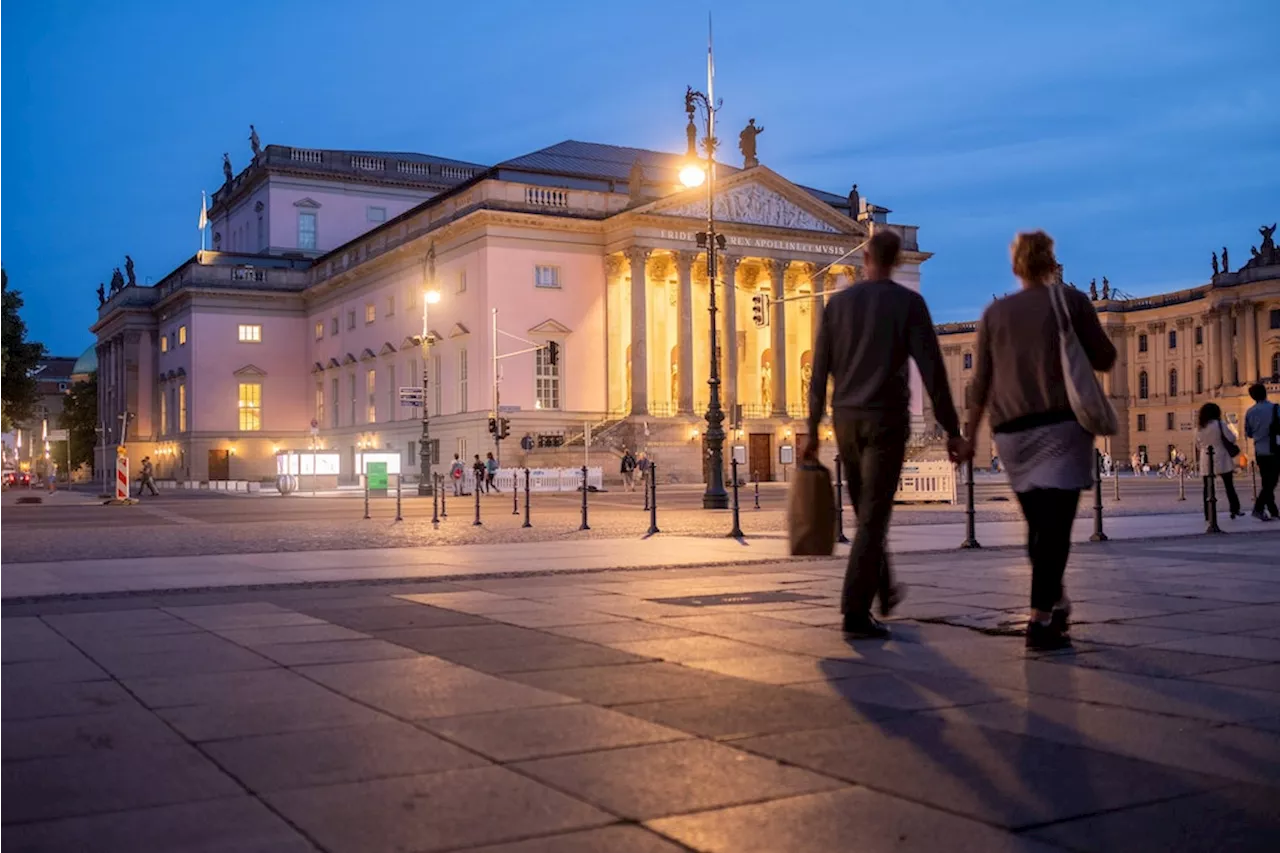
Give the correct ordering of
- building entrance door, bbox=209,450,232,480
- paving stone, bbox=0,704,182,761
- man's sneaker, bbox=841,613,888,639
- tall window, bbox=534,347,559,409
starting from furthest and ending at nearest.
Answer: building entrance door, bbox=209,450,232,480, tall window, bbox=534,347,559,409, man's sneaker, bbox=841,613,888,639, paving stone, bbox=0,704,182,761

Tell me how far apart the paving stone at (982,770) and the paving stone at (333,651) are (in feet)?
9.79

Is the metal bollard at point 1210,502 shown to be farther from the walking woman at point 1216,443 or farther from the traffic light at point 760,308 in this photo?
the traffic light at point 760,308

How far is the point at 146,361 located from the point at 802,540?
4019 inches

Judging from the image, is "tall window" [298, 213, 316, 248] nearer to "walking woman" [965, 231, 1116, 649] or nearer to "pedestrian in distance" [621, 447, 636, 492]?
"pedestrian in distance" [621, 447, 636, 492]

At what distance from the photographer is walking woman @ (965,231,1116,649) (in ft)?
23.1

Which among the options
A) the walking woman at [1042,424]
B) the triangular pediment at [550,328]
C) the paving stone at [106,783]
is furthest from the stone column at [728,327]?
the paving stone at [106,783]

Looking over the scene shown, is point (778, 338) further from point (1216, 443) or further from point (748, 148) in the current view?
point (1216, 443)

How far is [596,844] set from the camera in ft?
11.7

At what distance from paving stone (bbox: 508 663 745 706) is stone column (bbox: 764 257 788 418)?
213ft

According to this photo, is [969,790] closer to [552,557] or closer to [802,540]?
[802,540]

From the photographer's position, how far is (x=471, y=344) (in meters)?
67.5

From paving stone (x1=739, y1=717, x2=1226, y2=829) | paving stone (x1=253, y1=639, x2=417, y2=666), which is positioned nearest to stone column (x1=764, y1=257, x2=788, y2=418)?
paving stone (x1=253, y1=639, x2=417, y2=666)

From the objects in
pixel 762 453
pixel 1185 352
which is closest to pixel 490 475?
pixel 762 453

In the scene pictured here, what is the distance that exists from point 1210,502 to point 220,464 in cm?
8002
